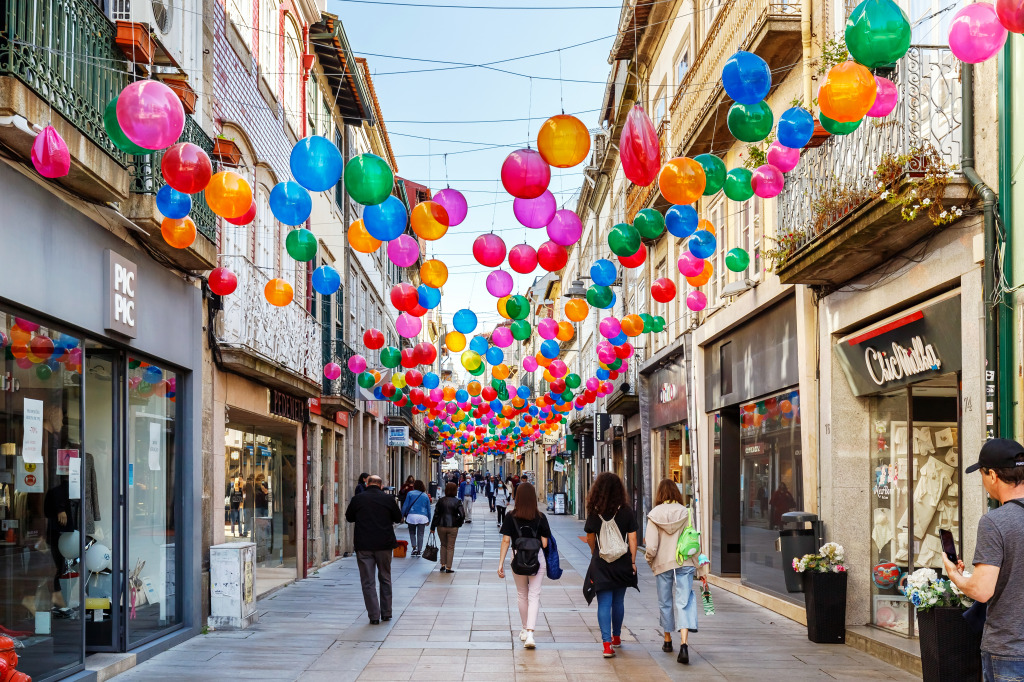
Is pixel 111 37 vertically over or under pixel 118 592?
over

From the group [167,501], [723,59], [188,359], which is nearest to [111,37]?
[188,359]

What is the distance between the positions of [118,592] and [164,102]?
16.9 feet

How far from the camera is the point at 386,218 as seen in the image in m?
10.2

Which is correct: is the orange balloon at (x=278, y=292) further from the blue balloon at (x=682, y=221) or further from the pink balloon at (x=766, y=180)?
the pink balloon at (x=766, y=180)

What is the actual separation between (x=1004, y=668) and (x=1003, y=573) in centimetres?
42

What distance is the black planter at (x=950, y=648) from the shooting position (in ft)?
24.1

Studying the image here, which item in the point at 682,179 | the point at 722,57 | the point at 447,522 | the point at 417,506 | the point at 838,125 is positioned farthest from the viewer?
the point at 417,506

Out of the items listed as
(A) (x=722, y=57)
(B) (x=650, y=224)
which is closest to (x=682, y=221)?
(B) (x=650, y=224)

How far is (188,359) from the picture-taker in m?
12.3

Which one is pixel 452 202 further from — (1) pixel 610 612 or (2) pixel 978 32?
(2) pixel 978 32

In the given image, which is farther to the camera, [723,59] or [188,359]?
[723,59]

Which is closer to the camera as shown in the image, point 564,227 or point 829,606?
point 564,227

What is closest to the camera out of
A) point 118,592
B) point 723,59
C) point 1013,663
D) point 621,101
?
point 1013,663

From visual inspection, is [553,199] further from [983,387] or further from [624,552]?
[983,387]
